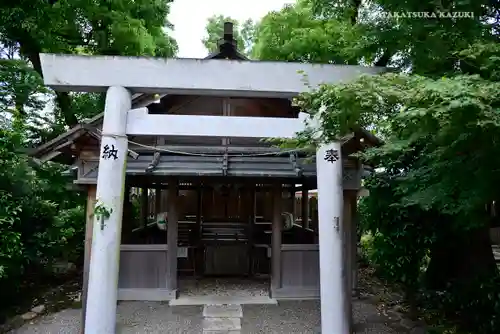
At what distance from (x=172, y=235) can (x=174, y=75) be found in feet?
13.5

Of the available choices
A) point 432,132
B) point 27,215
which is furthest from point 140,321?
point 432,132

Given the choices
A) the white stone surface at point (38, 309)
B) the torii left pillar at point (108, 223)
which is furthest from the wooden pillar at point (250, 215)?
the torii left pillar at point (108, 223)

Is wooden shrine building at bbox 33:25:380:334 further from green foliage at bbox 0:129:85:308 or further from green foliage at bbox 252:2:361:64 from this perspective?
green foliage at bbox 252:2:361:64

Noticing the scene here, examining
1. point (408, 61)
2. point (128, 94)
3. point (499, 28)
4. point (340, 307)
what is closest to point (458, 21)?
point (499, 28)

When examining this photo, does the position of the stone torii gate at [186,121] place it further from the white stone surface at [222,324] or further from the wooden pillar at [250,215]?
the wooden pillar at [250,215]

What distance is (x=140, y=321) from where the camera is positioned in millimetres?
7270

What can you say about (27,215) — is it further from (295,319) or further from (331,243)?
(331,243)

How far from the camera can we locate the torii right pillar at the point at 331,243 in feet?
17.6

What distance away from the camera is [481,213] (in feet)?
15.3

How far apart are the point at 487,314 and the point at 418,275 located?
9.49 feet

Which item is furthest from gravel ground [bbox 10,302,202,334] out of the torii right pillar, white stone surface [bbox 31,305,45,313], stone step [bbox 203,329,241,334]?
the torii right pillar

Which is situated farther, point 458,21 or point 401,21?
point 401,21

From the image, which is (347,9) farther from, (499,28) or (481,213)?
(481,213)

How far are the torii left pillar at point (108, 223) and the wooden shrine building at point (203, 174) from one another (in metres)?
0.01
